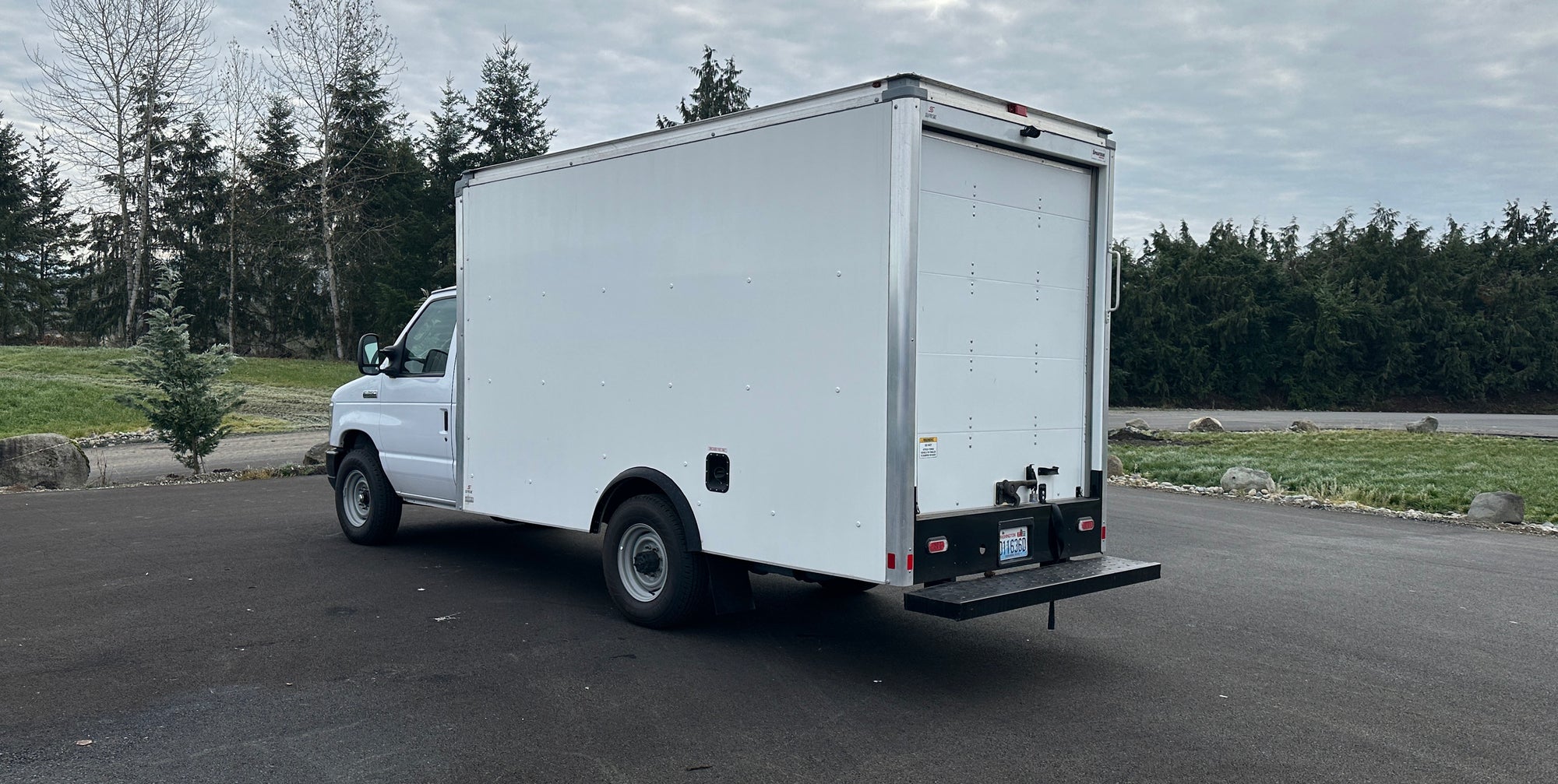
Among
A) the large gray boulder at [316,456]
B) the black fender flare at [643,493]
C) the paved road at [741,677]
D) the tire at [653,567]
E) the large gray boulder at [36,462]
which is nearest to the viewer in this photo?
the paved road at [741,677]

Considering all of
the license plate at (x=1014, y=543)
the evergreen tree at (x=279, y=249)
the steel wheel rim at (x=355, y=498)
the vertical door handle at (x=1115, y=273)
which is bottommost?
the steel wheel rim at (x=355, y=498)

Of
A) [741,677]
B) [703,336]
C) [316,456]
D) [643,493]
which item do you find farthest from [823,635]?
[316,456]

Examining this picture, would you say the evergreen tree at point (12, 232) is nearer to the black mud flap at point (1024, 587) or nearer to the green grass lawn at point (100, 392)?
the green grass lawn at point (100, 392)

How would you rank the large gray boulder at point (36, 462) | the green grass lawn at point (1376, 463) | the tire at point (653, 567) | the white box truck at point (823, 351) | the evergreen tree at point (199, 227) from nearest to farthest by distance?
the white box truck at point (823, 351)
the tire at point (653, 567)
the green grass lawn at point (1376, 463)
the large gray boulder at point (36, 462)
the evergreen tree at point (199, 227)

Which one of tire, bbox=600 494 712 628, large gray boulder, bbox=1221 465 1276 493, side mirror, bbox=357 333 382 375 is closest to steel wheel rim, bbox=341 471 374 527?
side mirror, bbox=357 333 382 375

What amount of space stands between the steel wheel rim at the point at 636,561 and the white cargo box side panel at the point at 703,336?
36cm

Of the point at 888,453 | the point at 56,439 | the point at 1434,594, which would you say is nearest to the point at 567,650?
the point at 888,453

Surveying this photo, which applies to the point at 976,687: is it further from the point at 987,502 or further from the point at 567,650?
the point at 567,650

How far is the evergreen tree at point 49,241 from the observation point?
4509cm

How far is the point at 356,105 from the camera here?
41.1 m

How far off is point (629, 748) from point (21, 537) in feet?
26.3

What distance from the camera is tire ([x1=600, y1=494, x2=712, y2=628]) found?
605 cm

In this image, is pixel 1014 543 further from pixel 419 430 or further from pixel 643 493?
pixel 419 430

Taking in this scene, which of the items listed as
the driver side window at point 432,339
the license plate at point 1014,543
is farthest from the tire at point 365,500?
the license plate at point 1014,543
